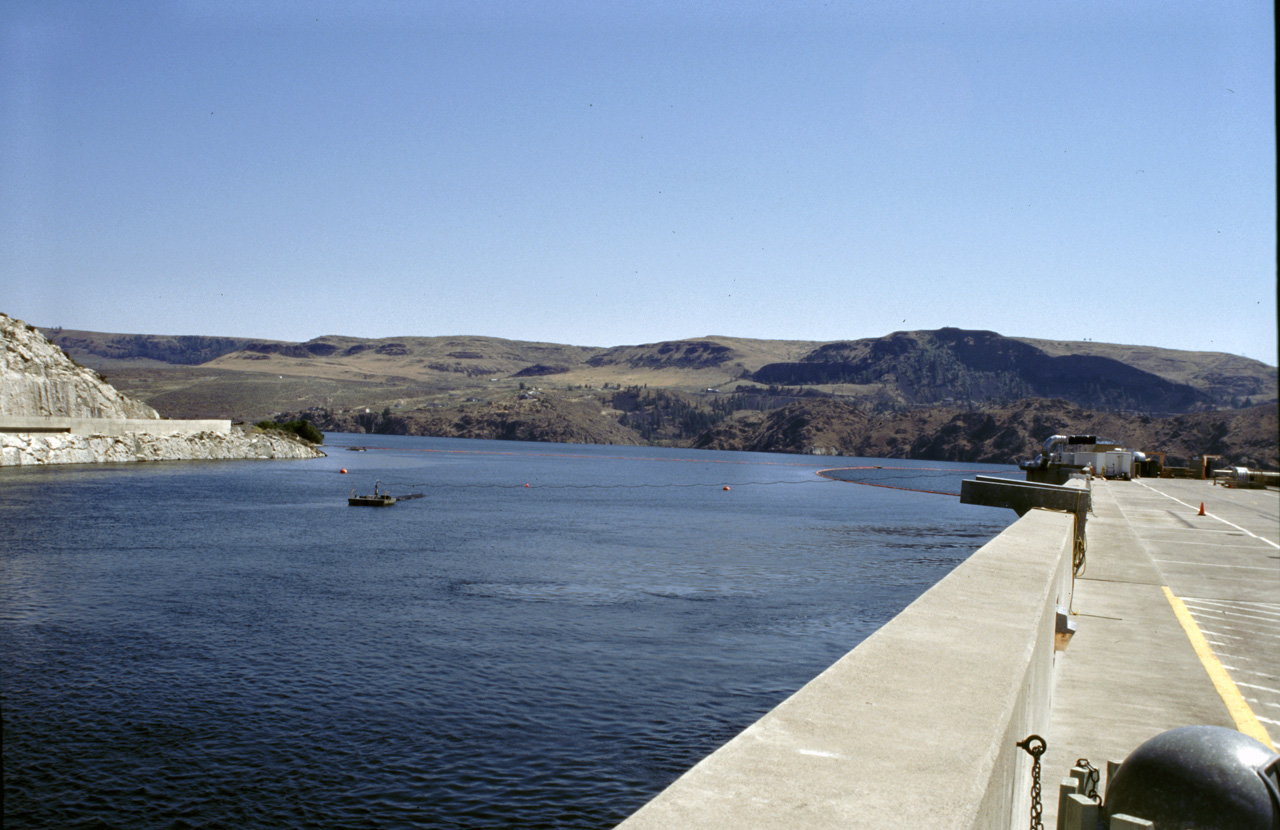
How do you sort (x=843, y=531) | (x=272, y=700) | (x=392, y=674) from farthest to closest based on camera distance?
1. (x=843, y=531)
2. (x=392, y=674)
3. (x=272, y=700)

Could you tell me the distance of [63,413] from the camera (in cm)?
10388

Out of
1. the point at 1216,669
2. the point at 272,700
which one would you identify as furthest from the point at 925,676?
the point at 272,700

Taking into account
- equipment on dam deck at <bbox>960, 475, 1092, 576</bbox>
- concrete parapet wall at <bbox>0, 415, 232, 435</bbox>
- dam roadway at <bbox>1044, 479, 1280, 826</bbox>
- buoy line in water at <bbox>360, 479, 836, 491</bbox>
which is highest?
equipment on dam deck at <bbox>960, 475, 1092, 576</bbox>

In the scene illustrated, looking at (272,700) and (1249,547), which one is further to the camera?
(1249,547)

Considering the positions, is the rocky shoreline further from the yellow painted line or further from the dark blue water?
the yellow painted line

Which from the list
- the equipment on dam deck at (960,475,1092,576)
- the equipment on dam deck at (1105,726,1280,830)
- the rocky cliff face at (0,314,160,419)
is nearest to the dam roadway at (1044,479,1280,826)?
the equipment on dam deck at (960,475,1092,576)

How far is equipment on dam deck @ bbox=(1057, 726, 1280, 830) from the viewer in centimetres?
504

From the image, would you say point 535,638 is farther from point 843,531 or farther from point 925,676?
point 843,531

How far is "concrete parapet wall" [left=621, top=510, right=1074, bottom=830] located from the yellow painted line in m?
3.92

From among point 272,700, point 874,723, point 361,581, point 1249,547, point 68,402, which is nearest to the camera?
point 874,723

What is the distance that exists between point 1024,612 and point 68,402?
116 metres

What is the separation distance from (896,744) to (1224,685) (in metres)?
10.7

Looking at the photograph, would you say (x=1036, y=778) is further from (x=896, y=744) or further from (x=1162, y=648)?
(x=1162, y=648)

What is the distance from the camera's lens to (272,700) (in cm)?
2000
